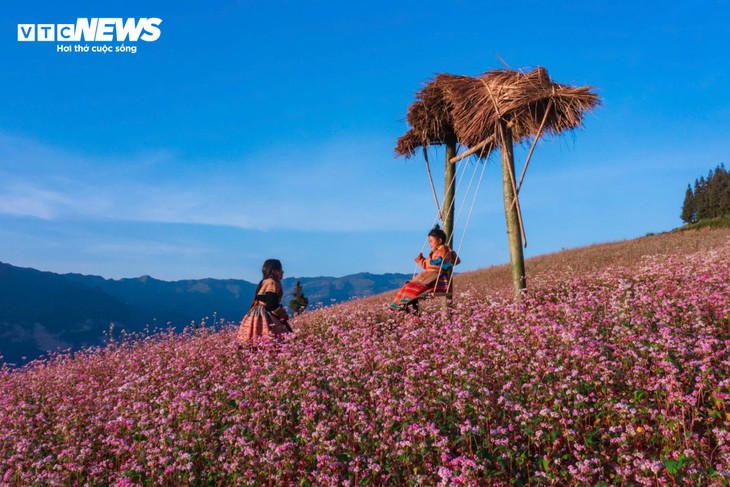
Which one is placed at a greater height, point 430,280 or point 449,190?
point 449,190

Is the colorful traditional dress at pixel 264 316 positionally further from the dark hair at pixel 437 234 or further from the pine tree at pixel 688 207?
the pine tree at pixel 688 207

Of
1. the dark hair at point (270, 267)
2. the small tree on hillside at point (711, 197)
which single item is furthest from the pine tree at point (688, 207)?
the dark hair at point (270, 267)

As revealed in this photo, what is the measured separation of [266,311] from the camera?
401 inches

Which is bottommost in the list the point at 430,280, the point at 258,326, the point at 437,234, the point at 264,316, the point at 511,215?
the point at 258,326

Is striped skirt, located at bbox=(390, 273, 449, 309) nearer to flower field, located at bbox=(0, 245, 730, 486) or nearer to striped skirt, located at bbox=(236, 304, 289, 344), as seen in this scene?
flower field, located at bbox=(0, 245, 730, 486)

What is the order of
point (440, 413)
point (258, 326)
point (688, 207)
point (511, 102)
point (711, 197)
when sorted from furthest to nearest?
point (688, 207)
point (711, 197)
point (511, 102)
point (258, 326)
point (440, 413)

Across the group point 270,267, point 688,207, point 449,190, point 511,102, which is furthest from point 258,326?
point 688,207

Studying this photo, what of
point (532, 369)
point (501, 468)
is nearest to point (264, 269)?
point (532, 369)

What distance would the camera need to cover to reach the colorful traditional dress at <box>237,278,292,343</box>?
1001cm

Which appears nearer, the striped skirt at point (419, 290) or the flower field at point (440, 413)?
the flower field at point (440, 413)

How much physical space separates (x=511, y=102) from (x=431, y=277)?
3.70 m

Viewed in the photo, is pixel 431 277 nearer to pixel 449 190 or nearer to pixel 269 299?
pixel 449 190

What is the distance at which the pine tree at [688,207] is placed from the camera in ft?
388

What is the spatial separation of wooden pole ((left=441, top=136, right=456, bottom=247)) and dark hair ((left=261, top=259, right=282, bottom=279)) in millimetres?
3803
